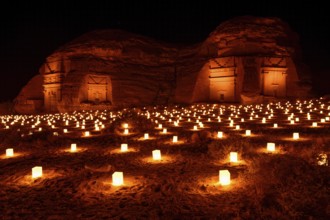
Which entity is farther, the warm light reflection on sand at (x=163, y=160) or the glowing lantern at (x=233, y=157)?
the warm light reflection on sand at (x=163, y=160)

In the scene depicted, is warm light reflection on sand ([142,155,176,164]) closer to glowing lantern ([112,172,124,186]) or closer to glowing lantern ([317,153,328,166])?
glowing lantern ([112,172,124,186])

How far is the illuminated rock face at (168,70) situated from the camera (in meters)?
27.3

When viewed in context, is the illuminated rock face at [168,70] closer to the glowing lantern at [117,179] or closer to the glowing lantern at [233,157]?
the glowing lantern at [233,157]

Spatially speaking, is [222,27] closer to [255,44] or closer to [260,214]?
[255,44]

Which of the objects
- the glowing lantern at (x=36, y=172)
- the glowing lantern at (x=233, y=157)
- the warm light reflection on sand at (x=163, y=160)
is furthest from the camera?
the warm light reflection on sand at (x=163, y=160)

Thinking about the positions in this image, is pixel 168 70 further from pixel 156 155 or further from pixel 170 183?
pixel 170 183

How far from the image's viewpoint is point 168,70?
33.1m

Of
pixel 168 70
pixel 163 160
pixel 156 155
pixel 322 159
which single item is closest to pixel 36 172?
pixel 156 155

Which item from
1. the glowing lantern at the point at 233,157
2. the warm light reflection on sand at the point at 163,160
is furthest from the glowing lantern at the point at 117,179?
the glowing lantern at the point at 233,157

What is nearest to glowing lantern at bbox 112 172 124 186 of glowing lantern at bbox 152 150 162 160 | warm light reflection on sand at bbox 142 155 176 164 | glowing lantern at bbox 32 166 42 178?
warm light reflection on sand at bbox 142 155 176 164

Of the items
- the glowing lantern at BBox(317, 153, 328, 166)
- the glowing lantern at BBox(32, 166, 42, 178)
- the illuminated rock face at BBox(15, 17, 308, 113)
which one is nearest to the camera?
the glowing lantern at BBox(317, 153, 328, 166)

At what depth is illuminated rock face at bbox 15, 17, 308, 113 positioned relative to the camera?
1073 inches

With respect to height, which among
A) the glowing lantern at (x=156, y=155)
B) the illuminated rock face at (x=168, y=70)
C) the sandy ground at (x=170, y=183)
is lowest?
the sandy ground at (x=170, y=183)

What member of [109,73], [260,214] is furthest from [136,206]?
[109,73]
